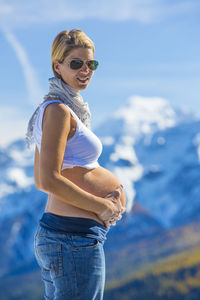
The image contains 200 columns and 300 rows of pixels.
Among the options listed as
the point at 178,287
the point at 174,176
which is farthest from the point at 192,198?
the point at 178,287

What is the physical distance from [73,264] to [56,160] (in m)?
0.45

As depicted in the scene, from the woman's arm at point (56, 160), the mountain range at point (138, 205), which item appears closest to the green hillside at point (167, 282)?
the mountain range at point (138, 205)

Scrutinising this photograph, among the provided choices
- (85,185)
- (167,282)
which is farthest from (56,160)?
(167,282)

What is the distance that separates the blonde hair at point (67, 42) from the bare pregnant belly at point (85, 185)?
559mm

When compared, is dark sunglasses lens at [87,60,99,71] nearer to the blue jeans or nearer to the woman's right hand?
the woman's right hand

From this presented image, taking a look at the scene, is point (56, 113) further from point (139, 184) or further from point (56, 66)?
point (139, 184)

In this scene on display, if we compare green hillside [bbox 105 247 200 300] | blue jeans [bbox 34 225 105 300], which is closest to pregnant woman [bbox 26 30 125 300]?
blue jeans [bbox 34 225 105 300]

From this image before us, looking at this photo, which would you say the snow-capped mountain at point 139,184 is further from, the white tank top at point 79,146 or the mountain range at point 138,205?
the white tank top at point 79,146

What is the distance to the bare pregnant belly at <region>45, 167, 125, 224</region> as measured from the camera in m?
1.84

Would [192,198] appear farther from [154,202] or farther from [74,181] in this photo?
[74,181]

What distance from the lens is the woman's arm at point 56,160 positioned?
1738mm

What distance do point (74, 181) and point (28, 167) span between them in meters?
96.2

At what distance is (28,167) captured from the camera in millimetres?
96562

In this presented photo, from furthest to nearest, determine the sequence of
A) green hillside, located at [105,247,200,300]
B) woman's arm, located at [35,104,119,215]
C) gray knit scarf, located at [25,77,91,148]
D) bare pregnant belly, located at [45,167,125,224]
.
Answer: green hillside, located at [105,247,200,300], gray knit scarf, located at [25,77,91,148], bare pregnant belly, located at [45,167,125,224], woman's arm, located at [35,104,119,215]
